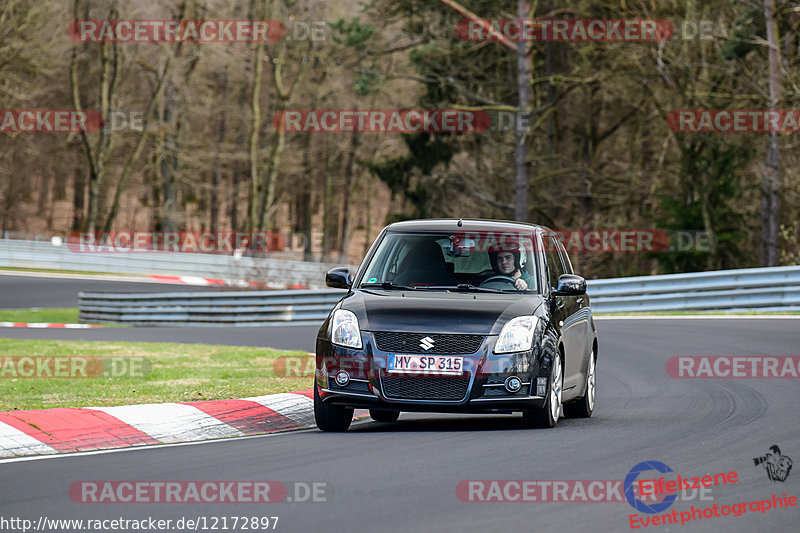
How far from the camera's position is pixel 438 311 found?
30.2 ft

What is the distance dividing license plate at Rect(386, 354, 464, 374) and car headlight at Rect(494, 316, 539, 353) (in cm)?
33

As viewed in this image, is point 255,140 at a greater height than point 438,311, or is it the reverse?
point 255,140

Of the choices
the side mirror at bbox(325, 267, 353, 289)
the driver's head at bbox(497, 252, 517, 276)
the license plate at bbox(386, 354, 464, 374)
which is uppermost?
the driver's head at bbox(497, 252, 517, 276)

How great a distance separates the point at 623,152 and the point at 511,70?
641 centimetres

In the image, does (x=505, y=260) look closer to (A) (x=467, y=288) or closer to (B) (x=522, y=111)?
(A) (x=467, y=288)

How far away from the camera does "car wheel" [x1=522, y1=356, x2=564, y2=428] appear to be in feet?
31.0

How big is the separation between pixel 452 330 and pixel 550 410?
1.14 metres

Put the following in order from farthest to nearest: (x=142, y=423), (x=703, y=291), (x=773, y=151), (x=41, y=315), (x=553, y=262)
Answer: (x=41, y=315) → (x=773, y=151) → (x=703, y=291) → (x=553, y=262) → (x=142, y=423)

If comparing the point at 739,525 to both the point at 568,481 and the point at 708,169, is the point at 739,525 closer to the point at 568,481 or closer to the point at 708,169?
the point at 568,481

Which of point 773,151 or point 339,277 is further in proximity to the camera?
point 773,151

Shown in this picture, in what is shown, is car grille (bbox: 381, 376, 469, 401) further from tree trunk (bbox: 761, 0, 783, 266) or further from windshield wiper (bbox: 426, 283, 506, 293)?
tree trunk (bbox: 761, 0, 783, 266)

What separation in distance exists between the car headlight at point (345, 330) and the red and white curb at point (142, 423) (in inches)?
43.1

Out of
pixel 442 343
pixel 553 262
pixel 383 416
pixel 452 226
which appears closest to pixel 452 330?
pixel 442 343

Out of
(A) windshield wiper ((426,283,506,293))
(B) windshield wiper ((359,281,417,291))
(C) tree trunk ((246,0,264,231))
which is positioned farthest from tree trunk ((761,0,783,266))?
(C) tree trunk ((246,0,264,231))
